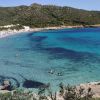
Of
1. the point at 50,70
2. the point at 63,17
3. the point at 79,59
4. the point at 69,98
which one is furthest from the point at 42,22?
the point at 69,98

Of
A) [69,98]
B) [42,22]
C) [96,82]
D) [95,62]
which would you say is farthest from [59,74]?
[42,22]

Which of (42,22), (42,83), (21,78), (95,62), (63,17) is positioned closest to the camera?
(42,83)

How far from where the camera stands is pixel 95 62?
60.6m

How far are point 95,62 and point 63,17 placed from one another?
140 m

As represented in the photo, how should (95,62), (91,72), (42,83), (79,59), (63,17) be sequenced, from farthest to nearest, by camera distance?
1. (63,17)
2. (79,59)
3. (95,62)
4. (91,72)
5. (42,83)

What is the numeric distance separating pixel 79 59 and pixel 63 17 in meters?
134

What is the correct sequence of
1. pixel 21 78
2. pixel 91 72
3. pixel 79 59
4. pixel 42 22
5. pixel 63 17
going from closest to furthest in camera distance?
1. pixel 21 78
2. pixel 91 72
3. pixel 79 59
4. pixel 42 22
5. pixel 63 17

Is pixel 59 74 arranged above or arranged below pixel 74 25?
below

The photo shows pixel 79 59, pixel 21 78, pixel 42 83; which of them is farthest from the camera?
pixel 79 59

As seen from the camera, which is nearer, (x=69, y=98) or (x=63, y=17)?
(x=69, y=98)

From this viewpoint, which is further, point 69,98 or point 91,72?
point 91,72

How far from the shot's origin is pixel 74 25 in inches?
7579

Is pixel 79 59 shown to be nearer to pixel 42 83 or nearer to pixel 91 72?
pixel 91 72

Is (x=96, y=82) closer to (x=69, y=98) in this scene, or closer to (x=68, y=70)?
(x=68, y=70)
